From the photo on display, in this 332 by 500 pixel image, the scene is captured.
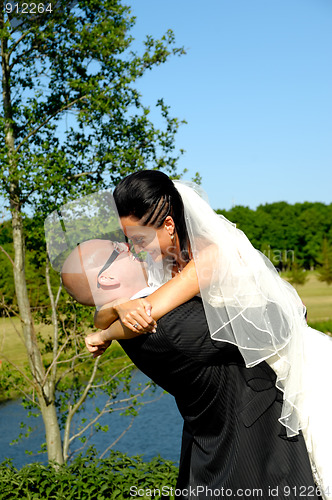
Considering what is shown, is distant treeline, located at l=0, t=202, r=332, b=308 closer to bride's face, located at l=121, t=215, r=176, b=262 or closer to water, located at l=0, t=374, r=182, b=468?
water, located at l=0, t=374, r=182, b=468

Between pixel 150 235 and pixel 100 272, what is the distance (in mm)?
227

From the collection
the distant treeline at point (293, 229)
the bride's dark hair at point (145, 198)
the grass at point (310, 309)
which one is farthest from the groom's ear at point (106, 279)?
the distant treeline at point (293, 229)

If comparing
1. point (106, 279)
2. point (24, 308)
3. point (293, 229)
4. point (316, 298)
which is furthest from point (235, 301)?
point (293, 229)

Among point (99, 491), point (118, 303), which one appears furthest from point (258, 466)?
point (99, 491)

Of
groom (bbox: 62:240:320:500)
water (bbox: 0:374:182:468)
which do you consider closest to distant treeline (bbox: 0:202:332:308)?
water (bbox: 0:374:182:468)

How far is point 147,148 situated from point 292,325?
6.68 metres

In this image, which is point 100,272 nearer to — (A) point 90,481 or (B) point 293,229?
(A) point 90,481

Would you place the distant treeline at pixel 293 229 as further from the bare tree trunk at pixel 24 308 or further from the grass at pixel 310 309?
the bare tree trunk at pixel 24 308

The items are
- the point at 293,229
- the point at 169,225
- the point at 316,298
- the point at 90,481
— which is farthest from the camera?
the point at 293,229

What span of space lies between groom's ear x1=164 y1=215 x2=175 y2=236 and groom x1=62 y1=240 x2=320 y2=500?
18 centimetres

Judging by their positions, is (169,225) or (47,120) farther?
(47,120)

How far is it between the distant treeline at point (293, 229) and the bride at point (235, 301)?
202ft

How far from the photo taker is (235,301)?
1945 millimetres

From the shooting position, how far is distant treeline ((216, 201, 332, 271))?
65250 mm
